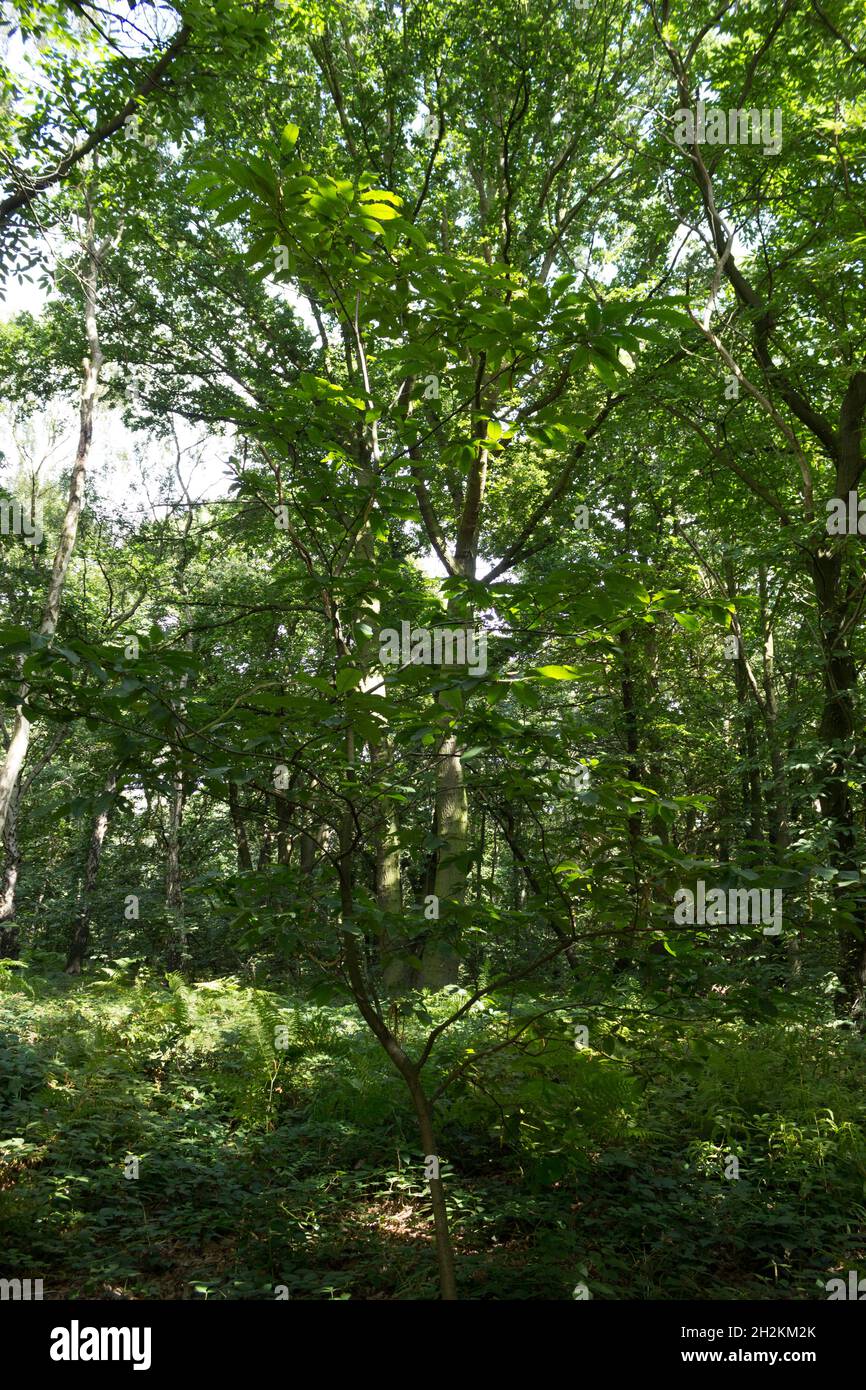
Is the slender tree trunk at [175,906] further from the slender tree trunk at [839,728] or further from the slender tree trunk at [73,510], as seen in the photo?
the slender tree trunk at [839,728]

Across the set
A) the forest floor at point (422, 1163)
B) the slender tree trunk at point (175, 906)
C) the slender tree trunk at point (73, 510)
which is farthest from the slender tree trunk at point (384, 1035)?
the slender tree trunk at point (175, 906)

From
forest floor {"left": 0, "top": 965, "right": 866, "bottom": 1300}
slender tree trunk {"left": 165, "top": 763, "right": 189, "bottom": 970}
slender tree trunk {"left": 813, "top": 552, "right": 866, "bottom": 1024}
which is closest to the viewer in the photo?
forest floor {"left": 0, "top": 965, "right": 866, "bottom": 1300}

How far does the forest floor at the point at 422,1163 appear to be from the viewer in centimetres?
398

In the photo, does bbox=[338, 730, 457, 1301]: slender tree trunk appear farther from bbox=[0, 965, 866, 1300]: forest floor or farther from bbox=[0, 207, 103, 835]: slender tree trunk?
bbox=[0, 207, 103, 835]: slender tree trunk

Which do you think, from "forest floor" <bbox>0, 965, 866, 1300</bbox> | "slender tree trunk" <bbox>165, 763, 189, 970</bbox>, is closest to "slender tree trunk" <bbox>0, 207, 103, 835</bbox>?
"slender tree trunk" <bbox>165, 763, 189, 970</bbox>

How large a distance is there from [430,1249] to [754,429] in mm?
9031

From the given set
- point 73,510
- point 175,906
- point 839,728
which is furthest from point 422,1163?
point 175,906

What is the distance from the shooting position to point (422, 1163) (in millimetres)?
5504

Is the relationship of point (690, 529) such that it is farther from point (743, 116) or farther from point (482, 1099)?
point (482, 1099)

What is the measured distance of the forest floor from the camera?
157 inches

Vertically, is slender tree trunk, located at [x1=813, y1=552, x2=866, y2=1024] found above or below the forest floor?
above

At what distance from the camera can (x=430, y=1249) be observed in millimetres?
4379

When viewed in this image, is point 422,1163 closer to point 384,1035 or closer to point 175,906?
point 384,1035
